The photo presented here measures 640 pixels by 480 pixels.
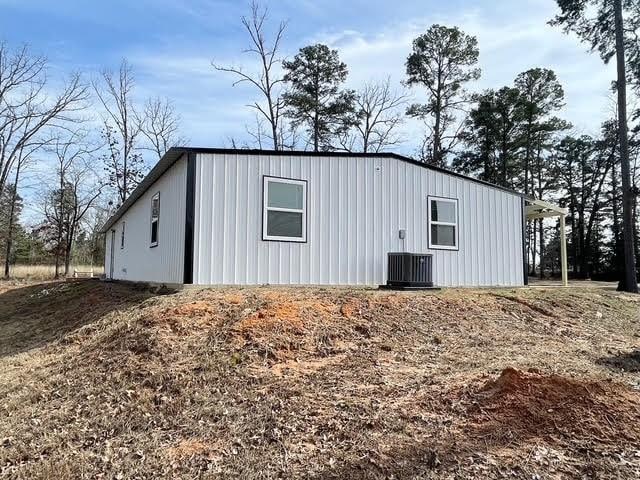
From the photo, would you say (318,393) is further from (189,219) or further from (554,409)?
(189,219)

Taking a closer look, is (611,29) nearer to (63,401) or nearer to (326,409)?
(326,409)

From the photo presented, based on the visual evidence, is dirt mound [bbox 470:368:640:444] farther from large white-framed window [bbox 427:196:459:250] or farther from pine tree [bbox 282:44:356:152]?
pine tree [bbox 282:44:356:152]

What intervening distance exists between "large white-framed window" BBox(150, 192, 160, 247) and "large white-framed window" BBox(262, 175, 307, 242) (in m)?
3.53

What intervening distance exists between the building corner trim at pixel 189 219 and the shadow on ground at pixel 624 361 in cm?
599

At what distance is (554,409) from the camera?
136 inches

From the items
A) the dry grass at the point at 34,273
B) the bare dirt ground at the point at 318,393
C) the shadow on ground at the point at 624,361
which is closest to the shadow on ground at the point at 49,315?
the bare dirt ground at the point at 318,393

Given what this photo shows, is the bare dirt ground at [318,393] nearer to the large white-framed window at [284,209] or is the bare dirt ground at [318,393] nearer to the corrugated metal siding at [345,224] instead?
the corrugated metal siding at [345,224]

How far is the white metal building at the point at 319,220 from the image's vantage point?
8.09 m

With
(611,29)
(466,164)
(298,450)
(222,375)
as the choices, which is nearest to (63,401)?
(222,375)

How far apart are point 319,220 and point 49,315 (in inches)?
247

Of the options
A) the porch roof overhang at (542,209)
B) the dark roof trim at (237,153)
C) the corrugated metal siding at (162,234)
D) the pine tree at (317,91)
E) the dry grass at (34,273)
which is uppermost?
the pine tree at (317,91)

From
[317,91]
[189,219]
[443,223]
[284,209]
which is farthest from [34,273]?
[443,223]

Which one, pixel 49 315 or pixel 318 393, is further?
pixel 49 315

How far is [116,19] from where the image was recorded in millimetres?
11227
